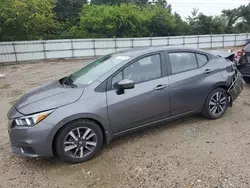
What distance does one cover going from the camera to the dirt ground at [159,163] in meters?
2.73

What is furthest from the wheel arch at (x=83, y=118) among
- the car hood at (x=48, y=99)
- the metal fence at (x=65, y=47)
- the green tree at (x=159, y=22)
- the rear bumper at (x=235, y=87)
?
the green tree at (x=159, y=22)

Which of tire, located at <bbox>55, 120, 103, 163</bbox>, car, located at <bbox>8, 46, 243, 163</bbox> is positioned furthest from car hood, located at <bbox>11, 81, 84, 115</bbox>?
tire, located at <bbox>55, 120, 103, 163</bbox>

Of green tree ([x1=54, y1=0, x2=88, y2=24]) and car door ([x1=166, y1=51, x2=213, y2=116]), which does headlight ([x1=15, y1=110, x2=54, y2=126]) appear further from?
green tree ([x1=54, y1=0, x2=88, y2=24])

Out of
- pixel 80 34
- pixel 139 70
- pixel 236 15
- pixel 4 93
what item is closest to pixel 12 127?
pixel 139 70

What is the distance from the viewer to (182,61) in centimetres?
400

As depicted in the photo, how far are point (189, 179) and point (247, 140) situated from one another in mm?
1460

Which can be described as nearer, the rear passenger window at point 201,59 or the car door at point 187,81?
the car door at point 187,81

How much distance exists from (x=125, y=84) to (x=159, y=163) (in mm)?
1163

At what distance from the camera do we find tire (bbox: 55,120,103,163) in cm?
300

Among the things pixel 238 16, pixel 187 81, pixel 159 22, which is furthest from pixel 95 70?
pixel 238 16

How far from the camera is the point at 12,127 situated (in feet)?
9.88

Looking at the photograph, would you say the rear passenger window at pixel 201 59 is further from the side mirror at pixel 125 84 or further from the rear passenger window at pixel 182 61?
the side mirror at pixel 125 84

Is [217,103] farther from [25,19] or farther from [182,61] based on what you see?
[25,19]

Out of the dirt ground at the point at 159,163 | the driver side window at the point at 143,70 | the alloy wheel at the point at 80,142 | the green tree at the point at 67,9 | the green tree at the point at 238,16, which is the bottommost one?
the dirt ground at the point at 159,163
